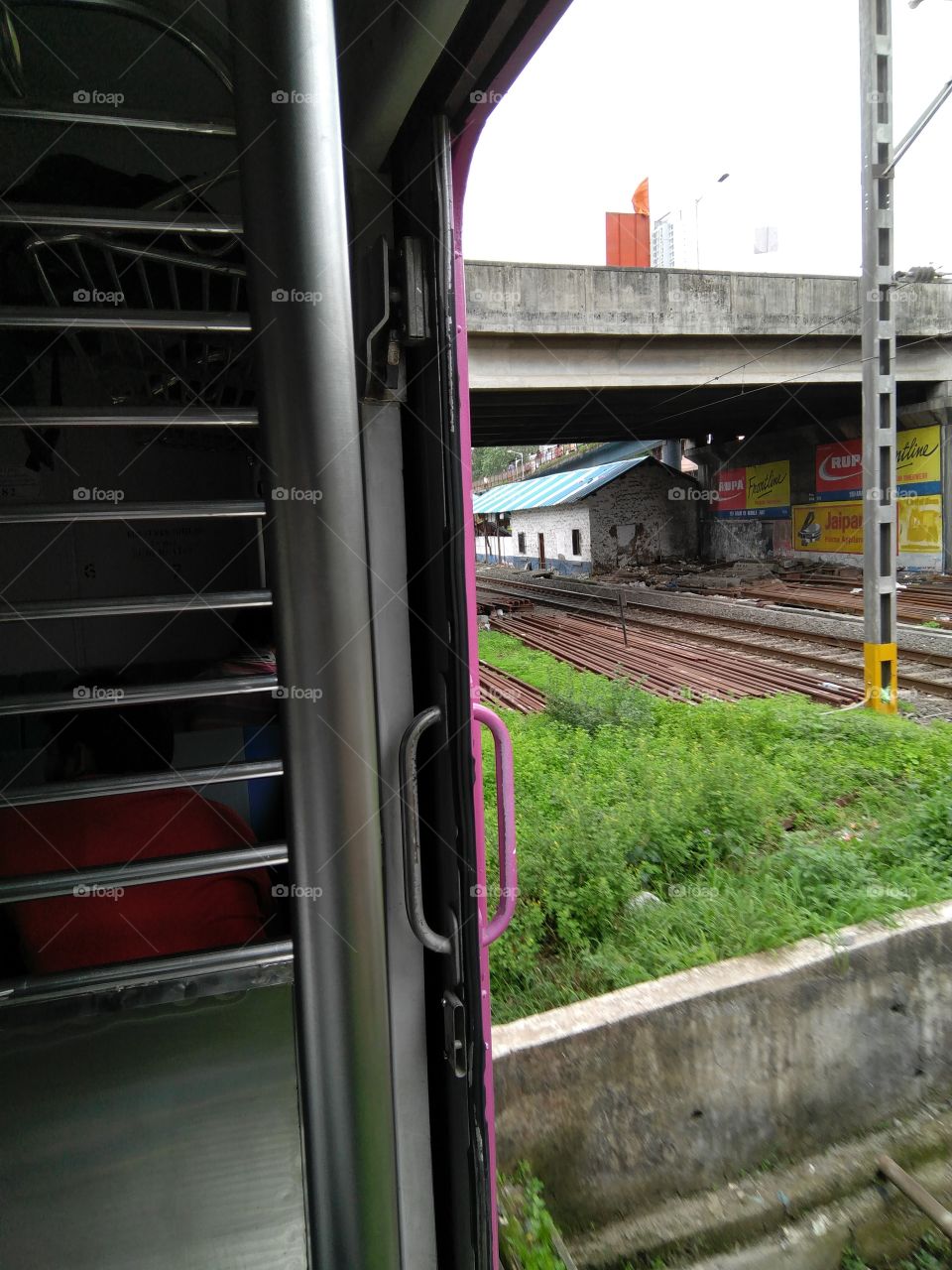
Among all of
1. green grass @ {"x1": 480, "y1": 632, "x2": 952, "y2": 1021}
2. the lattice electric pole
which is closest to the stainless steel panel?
green grass @ {"x1": 480, "y1": 632, "x2": 952, "y2": 1021}

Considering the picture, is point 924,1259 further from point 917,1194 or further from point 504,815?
point 504,815

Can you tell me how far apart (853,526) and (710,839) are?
Result: 62.8 ft

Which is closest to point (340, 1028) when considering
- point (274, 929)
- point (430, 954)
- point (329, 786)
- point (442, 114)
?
point (329, 786)

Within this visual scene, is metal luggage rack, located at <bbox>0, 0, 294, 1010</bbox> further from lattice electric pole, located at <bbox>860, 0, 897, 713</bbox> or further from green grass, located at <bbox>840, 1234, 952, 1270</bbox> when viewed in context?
lattice electric pole, located at <bbox>860, 0, 897, 713</bbox>

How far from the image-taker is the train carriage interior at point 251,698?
94 cm

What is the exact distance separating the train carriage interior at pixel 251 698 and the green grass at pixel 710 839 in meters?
1.89

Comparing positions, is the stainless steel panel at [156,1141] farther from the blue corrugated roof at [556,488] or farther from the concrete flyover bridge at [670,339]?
the blue corrugated roof at [556,488]

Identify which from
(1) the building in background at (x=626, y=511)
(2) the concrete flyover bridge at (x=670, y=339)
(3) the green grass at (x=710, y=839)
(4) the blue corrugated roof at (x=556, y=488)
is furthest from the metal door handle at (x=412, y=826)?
(1) the building in background at (x=626, y=511)

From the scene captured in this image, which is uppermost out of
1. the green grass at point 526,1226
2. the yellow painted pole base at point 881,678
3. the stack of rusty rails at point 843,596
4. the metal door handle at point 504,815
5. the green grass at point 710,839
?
the metal door handle at point 504,815

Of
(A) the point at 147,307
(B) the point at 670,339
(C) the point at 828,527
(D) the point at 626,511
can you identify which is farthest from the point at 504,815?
(D) the point at 626,511

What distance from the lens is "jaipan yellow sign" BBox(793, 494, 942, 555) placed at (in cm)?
1895

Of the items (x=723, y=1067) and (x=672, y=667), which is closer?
(x=723, y=1067)

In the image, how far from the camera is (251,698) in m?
2.48

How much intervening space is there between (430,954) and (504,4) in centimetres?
161
